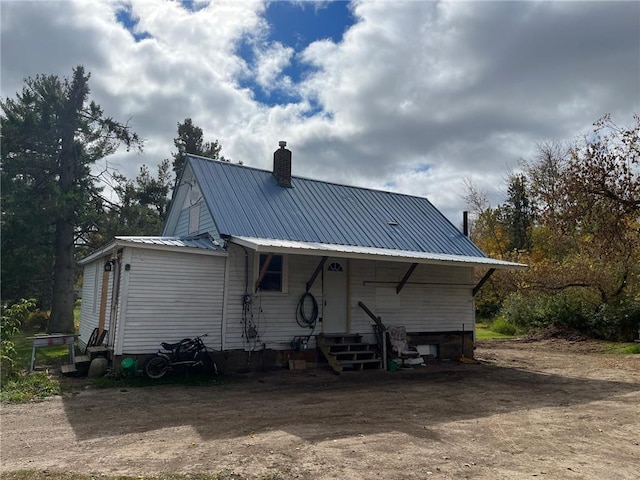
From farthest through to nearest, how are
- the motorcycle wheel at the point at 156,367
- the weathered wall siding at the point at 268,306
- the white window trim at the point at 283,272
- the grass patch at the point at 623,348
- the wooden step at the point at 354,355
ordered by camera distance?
the grass patch at the point at 623,348
the wooden step at the point at 354,355
the white window trim at the point at 283,272
the weathered wall siding at the point at 268,306
the motorcycle wheel at the point at 156,367

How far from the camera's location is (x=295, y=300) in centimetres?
1216

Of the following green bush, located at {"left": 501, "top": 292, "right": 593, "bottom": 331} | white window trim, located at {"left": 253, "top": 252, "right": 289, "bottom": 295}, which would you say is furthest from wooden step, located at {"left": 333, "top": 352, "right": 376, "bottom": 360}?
green bush, located at {"left": 501, "top": 292, "right": 593, "bottom": 331}

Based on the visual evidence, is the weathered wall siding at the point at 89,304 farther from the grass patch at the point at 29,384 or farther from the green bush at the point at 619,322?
the green bush at the point at 619,322

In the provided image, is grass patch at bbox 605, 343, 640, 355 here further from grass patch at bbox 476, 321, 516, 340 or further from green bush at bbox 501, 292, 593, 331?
grass patch at bbox 476, 321, 516, 340

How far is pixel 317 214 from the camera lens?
1408cm

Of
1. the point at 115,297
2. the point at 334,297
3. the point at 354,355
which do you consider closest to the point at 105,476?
the point at 115,297

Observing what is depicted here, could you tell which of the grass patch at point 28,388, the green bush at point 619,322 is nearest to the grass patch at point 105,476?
the grass patch at point 28,388

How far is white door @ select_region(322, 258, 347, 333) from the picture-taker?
1263 centimetres

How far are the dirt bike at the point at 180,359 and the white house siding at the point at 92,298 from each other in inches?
78.6

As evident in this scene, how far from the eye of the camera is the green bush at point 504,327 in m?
24.5

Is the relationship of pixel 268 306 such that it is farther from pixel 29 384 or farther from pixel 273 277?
pixel 29 384

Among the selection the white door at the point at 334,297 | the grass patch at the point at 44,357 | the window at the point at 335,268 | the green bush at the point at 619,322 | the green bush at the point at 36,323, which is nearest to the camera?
the grass patch at the point at 44,357

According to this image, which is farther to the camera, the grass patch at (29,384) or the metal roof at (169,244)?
the metal roof at (169,244)

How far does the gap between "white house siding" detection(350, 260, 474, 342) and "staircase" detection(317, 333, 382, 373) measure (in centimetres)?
50
